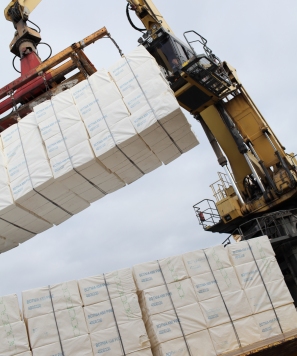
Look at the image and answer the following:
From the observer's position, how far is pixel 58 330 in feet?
20.9

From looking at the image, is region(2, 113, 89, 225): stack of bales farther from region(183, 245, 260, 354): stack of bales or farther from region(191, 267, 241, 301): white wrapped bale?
region(191, 267, 241, 301): white wrapped bale

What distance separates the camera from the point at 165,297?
22.6 feet

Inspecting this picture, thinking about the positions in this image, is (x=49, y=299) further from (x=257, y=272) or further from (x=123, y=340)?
(x=257, y=272)

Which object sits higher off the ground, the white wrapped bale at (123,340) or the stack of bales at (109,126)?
the stack of bales at (109,126)

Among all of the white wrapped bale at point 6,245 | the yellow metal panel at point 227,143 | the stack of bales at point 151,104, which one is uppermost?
the yellow metal panel at point 227,143

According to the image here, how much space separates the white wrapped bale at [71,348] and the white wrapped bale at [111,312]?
202 millimetres

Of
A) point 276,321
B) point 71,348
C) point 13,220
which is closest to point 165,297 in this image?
point 71,348

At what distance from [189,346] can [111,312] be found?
53.1 inches

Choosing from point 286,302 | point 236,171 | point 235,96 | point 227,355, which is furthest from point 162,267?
point 235,96

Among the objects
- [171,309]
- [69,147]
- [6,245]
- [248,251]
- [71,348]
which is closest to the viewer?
[71,348]

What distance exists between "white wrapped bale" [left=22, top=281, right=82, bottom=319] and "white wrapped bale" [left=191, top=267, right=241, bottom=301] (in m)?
2.01

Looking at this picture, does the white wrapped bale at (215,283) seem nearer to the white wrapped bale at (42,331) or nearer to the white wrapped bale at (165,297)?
the white wrapped bale at (165,297)

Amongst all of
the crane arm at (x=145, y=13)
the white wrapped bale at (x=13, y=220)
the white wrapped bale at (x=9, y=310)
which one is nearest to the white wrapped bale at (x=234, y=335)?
the white wrapped bale at (x=9, y=310)

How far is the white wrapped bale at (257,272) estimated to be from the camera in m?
7.38
